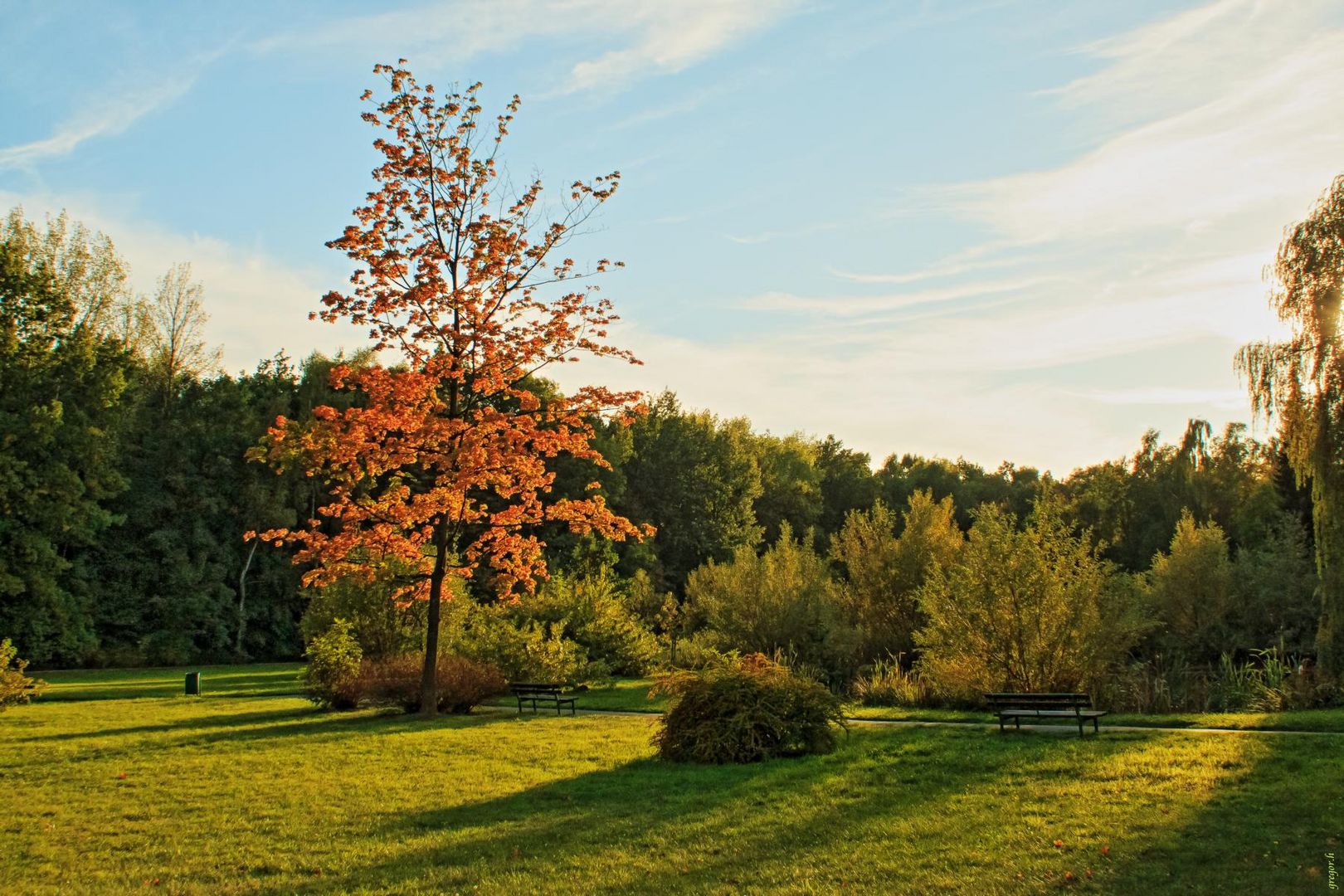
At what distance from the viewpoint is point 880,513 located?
94.9 feet

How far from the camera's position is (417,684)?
61.3ft

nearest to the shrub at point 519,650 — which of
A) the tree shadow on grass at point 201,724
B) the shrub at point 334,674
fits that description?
the shrub at point 334,674

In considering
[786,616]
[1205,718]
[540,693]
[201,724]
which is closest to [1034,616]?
[1205,718]

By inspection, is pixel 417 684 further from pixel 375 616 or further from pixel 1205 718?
pixel 1205 718

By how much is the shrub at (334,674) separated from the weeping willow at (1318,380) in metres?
17.0

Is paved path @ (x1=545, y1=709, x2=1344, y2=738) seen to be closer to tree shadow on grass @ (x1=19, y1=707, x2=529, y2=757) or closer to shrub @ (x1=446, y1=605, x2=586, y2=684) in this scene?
tree shadow on grass @ (x1=19, y1=707, x2=529, y2=757)

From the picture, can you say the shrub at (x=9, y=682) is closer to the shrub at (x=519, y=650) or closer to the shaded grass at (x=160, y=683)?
the shaded grass at (x=160, y=683)

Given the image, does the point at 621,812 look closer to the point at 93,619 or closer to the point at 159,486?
→ the point at 93,619

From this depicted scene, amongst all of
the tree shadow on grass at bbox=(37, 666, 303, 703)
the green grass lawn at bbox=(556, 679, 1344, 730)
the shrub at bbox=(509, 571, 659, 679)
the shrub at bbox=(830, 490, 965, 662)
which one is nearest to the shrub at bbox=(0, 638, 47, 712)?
the tree shadow on grass at bbox=(37, 666, 303, 703)

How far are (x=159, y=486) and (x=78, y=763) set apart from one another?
37.6 m

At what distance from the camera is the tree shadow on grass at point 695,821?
6.90 m

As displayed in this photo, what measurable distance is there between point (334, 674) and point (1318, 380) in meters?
18.4

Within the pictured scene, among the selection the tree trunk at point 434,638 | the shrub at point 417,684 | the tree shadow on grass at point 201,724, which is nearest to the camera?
the tree shadow on grass at point 201,724

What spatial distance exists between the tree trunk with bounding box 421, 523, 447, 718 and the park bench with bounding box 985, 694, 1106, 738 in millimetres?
9682
